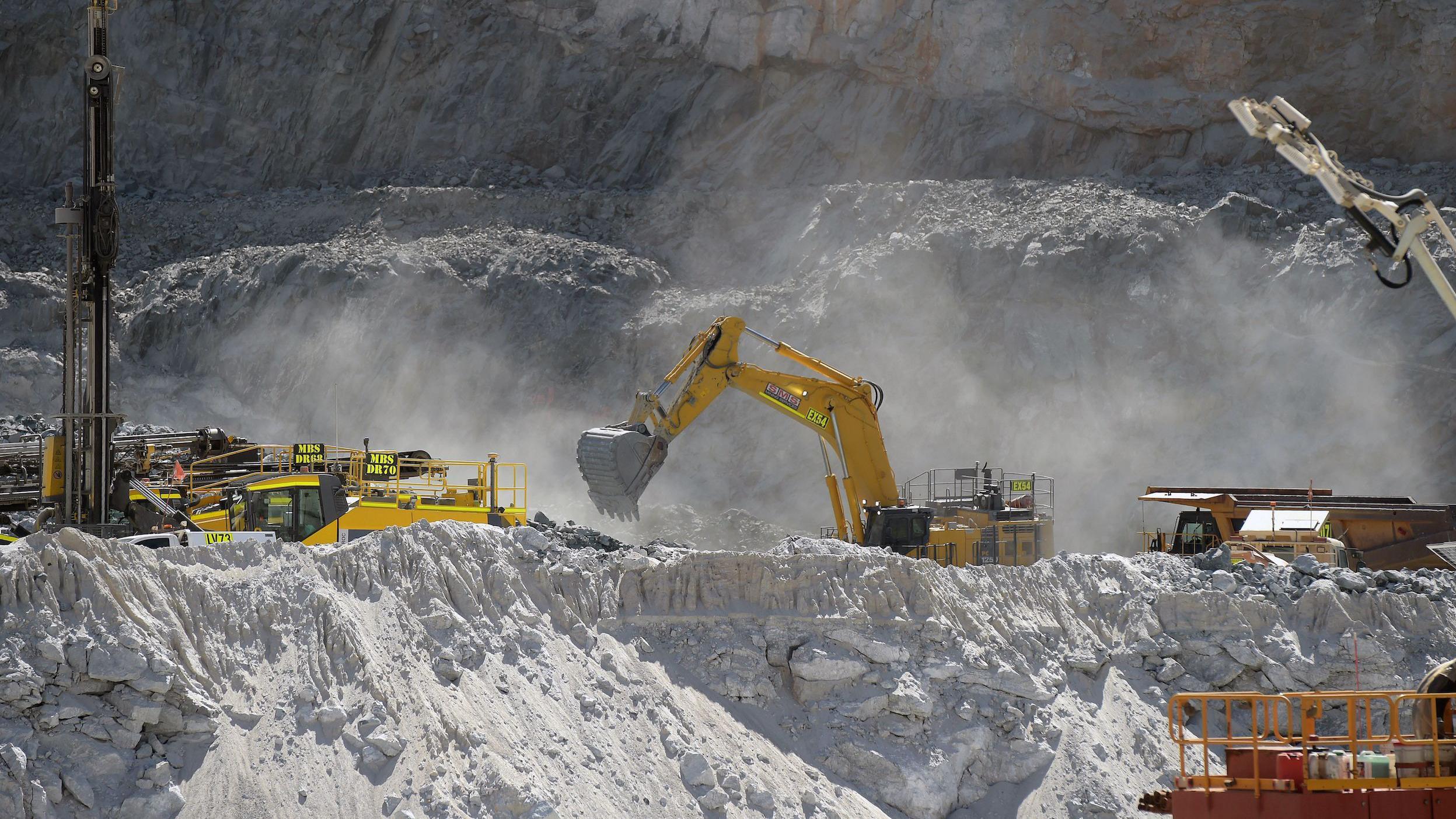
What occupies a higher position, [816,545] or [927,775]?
[816,545]

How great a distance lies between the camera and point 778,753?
13.6m

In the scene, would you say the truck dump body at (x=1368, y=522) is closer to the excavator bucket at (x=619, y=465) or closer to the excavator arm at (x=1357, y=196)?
the excavator bucket at (x=619, y=465)

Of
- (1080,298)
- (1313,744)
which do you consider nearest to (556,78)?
(1080,298)

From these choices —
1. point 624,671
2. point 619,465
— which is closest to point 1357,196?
point 624,671

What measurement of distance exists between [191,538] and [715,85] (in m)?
31.6

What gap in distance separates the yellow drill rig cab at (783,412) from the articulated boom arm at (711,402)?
12mm

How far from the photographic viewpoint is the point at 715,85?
4484cm

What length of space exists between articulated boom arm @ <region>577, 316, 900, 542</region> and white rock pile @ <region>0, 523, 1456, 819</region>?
12.2 feet

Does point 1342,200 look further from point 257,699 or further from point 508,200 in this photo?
point 508,200

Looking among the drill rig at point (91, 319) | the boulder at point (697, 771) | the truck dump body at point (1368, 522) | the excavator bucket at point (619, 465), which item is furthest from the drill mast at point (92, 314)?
the truck dump body at point (1368, 522)

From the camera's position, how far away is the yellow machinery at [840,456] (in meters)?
20.3

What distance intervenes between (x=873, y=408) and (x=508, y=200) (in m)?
23.3

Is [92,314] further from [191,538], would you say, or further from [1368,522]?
[1368,522]

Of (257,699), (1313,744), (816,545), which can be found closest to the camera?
(1313,744)
